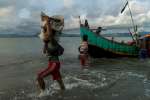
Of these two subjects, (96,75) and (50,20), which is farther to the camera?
Result: (96,75)

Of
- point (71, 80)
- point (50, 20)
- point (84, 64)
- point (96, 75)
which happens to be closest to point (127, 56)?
point (84, 64)

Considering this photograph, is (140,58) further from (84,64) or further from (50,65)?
(50,65)

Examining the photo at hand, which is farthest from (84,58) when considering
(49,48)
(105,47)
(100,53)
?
(100,53)

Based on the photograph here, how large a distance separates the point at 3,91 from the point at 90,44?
1322 cm

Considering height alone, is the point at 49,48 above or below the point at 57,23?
below

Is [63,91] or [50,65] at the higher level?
[50,65]

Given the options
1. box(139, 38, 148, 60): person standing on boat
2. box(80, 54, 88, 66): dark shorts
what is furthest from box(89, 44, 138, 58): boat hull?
box(80, 54, 88, 66): dark shorts

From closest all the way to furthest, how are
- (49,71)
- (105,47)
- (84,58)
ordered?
(49,71)
(84,58)
(105,47)

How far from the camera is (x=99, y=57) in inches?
955

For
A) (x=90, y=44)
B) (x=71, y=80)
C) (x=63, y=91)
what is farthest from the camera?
(x=90, y=44)

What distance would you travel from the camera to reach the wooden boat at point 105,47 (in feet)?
75.5

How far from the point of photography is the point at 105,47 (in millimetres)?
23609

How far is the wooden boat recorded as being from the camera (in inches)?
906

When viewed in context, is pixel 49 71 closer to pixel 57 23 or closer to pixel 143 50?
pixel 57 23
